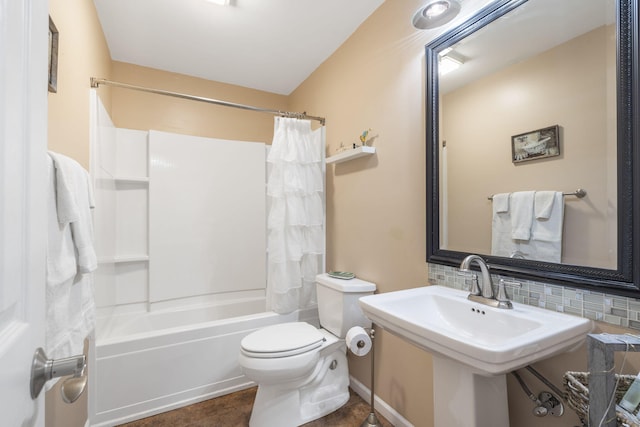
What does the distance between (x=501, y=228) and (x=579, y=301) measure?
355mm

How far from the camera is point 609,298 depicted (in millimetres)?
895

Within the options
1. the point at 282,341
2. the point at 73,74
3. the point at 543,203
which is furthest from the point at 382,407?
the point at 73,74

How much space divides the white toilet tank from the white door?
57.2 inches

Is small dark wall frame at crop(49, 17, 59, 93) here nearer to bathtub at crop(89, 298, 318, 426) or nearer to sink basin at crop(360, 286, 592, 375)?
bathtub at crop(89, 298, 318, 426)

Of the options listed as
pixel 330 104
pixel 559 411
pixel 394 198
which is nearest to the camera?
pixel 559 411

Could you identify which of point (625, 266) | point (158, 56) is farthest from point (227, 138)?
point (625, 266)

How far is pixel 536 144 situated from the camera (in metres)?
1.09

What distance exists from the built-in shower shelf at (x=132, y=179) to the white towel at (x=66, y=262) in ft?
4.59

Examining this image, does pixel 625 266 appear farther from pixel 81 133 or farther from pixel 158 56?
pixel 158 56

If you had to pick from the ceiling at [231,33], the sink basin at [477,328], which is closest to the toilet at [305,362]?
the sink basin at [477,328]

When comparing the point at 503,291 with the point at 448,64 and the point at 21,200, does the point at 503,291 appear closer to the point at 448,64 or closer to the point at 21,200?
the point at 448,64

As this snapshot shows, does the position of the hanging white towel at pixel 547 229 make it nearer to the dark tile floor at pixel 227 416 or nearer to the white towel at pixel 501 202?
the white towel at pixel 501 202

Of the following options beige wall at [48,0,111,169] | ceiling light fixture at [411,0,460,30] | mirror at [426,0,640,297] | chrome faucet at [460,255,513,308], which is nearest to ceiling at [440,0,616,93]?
mirror at [426,0,640,297]

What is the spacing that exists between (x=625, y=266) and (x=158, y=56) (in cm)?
314
